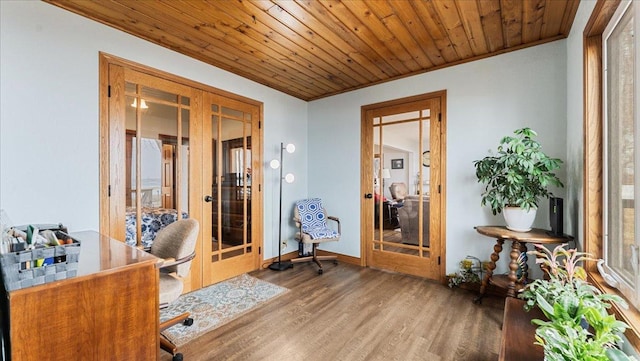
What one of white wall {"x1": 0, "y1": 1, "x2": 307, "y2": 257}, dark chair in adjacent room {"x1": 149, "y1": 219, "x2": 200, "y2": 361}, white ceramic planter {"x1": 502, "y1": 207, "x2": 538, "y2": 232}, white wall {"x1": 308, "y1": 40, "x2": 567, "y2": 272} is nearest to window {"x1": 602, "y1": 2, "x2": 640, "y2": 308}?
white ceramic planter {"x1": 502, "y1": 207, "x2": 538, "y2": 232}

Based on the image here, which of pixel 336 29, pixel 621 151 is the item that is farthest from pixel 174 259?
pixel 621 151

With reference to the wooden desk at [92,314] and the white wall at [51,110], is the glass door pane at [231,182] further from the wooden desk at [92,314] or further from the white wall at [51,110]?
the wooden desk at [92,314]

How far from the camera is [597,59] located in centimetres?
171

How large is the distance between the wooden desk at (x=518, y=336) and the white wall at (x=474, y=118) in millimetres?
1565

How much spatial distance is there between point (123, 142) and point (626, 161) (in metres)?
3.46

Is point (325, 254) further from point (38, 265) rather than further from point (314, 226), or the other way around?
point (38, 265)

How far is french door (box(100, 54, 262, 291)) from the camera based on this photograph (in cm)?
235

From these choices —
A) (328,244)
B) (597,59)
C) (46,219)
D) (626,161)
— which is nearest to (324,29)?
(597,59)

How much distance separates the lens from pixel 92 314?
119 cm

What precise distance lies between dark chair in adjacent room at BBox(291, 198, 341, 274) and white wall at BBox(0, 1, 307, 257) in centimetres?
219

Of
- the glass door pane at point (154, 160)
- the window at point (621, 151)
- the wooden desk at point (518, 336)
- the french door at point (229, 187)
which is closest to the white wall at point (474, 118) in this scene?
the window at point (621, 151)

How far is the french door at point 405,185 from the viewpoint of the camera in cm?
318

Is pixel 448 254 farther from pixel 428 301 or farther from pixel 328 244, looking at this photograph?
pixel 328 244

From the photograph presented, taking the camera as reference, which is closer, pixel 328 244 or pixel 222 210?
pixel 222 210
